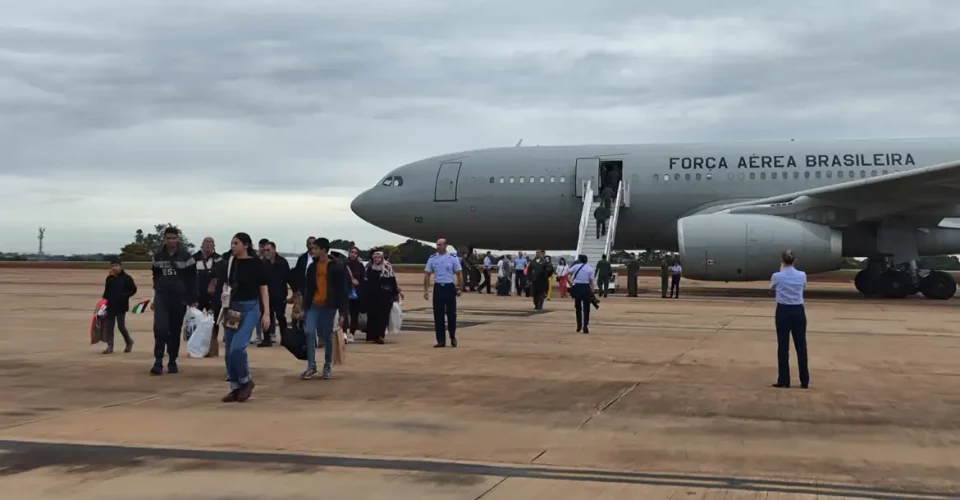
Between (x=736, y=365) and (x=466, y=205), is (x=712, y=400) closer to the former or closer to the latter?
(x=736, y=365)

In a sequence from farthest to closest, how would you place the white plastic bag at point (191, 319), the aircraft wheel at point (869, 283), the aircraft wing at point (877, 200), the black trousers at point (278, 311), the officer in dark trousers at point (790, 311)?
the aircraft wheel at point (869, 283) → the aircraft wing at point (877, 200) → the black trousers at point (278, 311) → the white plastic bag at point (191, 319) → the officer in dark trousers at point (790, 311)

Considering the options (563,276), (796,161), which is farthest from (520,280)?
(796,161)

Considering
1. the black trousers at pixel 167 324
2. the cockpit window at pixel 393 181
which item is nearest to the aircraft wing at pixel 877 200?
the cockpit window at pixel 393 181

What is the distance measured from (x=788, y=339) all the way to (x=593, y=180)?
16.5 metres

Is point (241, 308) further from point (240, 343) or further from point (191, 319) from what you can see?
point (191, 319)

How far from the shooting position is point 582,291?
13648 mm

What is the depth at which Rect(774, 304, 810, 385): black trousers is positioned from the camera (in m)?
8.30

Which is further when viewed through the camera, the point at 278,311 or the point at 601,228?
the point at 601,228

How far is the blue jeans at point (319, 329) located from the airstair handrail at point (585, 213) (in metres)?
15.2

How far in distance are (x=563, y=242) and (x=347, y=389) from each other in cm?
1914

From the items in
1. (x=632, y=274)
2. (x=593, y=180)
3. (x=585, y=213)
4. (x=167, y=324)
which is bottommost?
(x=167, y=324)

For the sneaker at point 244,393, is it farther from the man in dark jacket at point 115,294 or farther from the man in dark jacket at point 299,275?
the man in dark jacket at point 299,275

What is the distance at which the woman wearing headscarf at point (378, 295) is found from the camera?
12.0m

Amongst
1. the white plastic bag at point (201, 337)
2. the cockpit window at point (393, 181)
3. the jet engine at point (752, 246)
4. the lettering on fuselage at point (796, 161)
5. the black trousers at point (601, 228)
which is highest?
the lettering on fuselage at point (796, 161)
